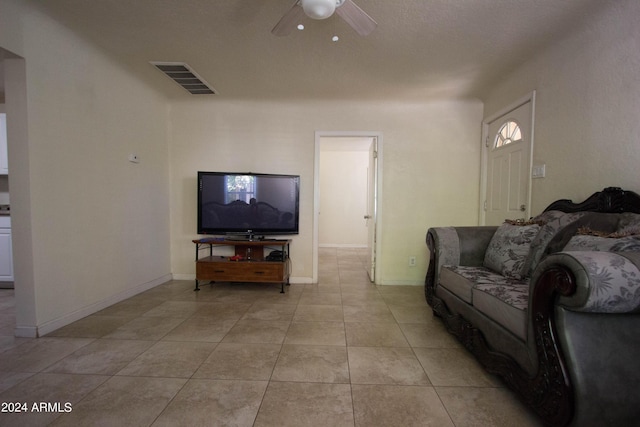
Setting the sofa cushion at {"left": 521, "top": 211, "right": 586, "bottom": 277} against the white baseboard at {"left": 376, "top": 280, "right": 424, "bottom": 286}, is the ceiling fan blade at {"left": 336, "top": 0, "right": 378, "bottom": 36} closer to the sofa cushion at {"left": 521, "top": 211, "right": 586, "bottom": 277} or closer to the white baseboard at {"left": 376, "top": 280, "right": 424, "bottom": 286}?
the sofa cushion at {"left": 521, "top": 211, "right": 586, "bottom": 277}

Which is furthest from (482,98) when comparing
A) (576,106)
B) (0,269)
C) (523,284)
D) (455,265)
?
(0,269)

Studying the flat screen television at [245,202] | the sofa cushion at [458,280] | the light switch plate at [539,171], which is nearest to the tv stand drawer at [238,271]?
the flat screen television at [245,202]

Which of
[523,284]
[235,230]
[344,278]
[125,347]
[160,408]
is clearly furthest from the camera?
[344,278]

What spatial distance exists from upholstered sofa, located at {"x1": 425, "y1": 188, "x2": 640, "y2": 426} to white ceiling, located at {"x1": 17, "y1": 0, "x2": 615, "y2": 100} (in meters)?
1.35

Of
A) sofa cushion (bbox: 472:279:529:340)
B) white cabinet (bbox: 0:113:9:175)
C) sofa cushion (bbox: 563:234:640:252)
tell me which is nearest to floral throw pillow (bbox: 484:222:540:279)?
sofa cushion (bbox: 472:279:529:340)

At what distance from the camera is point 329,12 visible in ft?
4.81

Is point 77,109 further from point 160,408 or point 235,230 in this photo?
point 160,408

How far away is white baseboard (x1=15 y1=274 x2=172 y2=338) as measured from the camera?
1.89 meters

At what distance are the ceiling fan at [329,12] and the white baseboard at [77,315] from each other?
2.71 metres

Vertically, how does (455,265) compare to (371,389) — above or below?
above

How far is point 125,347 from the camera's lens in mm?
1778

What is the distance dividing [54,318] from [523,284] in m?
3.35

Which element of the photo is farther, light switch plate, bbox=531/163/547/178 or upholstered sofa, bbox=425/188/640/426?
light switch plate, bbox=531/163/547/178

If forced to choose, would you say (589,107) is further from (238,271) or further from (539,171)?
(238,271)
